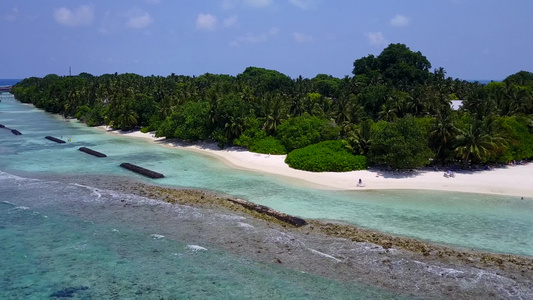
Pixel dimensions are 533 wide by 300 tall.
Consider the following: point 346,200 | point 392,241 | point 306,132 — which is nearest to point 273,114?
point 306,132

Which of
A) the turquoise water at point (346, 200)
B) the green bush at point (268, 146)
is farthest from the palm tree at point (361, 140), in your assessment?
the green bush at point (268, 146)

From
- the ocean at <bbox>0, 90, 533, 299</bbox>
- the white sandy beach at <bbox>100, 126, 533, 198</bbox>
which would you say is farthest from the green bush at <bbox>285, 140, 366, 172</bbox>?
the ocean at <bbox>0, 90, 533, 299</bbox>

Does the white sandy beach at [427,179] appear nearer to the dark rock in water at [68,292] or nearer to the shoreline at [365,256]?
the shoreline at [365,256]

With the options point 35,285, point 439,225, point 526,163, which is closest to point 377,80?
point 526,163

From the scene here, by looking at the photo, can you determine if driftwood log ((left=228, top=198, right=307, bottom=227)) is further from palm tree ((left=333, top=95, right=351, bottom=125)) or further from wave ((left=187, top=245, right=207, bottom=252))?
palm tree ((left=333, top=95, right=351, bottom=125))

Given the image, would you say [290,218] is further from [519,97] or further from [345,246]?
[519,97]

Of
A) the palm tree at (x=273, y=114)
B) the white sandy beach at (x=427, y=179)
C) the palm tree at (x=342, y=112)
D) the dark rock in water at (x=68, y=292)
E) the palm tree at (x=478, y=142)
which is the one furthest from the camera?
the palm tree at (x=342, y=112)

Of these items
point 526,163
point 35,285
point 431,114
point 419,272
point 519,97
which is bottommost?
point 35,285
